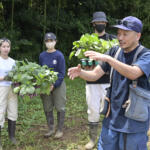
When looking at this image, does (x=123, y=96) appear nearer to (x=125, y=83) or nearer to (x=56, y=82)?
(x=125, y=83)

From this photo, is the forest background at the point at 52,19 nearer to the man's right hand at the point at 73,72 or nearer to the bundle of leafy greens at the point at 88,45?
the bundle of leafy greens at the point at 88,45

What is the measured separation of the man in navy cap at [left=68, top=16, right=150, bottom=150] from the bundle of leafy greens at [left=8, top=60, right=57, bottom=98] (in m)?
1.32

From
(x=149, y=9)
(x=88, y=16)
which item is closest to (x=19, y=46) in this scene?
(x=88, y=16)

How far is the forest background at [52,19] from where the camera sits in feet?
34.7

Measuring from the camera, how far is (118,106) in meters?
2.30

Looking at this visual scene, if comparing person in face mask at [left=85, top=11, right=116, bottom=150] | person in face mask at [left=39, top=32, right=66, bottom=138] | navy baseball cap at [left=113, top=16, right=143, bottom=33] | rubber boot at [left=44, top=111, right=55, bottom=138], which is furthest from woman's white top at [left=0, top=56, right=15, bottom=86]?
navy baseball cap at [left=113, top=16, right=143, bottom=33]

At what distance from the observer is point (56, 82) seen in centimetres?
416

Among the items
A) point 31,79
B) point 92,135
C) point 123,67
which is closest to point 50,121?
point 92,135

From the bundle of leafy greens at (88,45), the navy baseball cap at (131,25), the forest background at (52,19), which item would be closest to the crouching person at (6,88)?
the bundle of leafy greens at (88,45)

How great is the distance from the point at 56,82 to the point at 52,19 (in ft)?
27.2

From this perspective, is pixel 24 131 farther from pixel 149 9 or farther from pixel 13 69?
pixel 149 9

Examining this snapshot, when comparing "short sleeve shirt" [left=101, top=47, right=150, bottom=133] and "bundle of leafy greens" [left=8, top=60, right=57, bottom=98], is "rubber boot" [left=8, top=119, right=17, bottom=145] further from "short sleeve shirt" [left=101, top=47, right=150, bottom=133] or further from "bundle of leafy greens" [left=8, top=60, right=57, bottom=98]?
"short sleeve shirt" [left=101, top=47, right=150, bottom=133]

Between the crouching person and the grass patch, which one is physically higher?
the crouching person

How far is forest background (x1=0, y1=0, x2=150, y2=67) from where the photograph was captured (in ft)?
34.7
